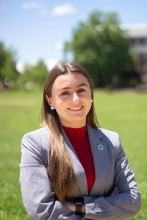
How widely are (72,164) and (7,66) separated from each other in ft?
208

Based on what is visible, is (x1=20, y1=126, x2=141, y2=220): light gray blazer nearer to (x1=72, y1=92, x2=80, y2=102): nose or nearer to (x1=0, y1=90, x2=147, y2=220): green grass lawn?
(x1=72, y1=92, x2=80, y2=102): nose

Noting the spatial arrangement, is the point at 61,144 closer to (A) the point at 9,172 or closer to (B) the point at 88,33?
(A) the point at 9,172

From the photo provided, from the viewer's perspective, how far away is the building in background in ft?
240

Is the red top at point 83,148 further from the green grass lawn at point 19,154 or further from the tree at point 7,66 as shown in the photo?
the tree at point 7,66

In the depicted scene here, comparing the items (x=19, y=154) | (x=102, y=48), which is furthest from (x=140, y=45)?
(x=19, y=154)

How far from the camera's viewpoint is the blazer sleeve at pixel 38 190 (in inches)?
89.7

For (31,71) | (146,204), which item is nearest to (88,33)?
(31,71)

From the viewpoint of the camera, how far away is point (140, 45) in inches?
2970

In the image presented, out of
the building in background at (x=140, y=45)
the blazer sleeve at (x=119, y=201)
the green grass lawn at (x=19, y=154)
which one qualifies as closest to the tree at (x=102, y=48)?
the building in background at (x=140, y=45)

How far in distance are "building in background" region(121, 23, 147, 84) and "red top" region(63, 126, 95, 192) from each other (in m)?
70.4

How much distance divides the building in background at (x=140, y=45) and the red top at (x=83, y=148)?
231 feet

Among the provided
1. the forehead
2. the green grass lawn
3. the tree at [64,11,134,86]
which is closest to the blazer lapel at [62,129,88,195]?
the forehead

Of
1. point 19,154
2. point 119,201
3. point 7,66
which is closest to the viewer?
point 119,201

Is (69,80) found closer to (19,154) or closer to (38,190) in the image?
(38,190)
